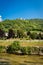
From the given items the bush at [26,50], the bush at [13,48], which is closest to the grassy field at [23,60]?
the bush at [26,50]

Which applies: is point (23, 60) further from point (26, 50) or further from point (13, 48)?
point (13, 48)

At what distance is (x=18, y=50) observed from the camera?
188 ft

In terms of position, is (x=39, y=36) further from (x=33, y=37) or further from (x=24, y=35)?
(x=24, y=35)

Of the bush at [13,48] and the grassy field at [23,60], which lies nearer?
the grassy field at [23,60]

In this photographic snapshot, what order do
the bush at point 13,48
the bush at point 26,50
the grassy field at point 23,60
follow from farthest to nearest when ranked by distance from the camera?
1. the bush at point 13,48
2. the bush at point 26,50
3. the grassy field at point 23,60

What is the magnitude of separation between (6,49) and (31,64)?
2164 centimetres

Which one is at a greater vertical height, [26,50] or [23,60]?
[26,50]

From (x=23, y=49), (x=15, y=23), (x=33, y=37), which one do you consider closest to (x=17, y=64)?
(x=23, y=49)

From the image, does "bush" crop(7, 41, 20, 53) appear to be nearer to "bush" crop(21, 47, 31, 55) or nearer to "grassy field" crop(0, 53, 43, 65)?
"bush" crop(21, 47, 31, 55)

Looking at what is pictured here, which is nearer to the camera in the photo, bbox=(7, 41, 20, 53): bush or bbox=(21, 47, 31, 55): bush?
bbox=(21, 47, 31, 55): bush

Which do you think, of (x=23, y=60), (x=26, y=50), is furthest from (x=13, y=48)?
(x=23, y=60)

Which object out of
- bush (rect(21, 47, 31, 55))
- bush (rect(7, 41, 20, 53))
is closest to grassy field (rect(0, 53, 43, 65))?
bush (rect(21, 47, 31, 55))

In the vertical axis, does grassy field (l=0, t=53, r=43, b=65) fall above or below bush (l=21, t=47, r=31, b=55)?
below

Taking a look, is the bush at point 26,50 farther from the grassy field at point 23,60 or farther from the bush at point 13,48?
the grassy field at point 23,60
